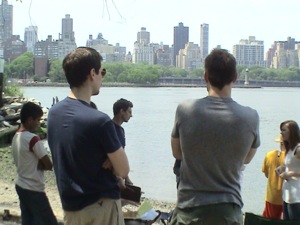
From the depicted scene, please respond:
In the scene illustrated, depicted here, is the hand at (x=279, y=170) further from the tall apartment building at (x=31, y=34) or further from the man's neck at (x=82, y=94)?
the tall apartment building at (x=31, y=34)

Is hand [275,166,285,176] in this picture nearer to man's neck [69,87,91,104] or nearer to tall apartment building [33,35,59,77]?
man's neck [69,87,91,104]

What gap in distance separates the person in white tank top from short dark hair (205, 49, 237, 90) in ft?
9.19

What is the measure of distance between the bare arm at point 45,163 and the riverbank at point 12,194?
2168 millimetres

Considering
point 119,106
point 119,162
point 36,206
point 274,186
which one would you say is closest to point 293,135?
point 274,186

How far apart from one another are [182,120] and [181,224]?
604 mm

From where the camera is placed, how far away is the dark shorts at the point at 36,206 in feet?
17.7

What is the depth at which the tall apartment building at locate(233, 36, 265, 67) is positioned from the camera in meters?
160

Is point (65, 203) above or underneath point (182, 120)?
Answer: underneath

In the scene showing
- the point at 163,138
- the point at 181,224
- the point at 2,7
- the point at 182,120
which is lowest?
the point at 163,138

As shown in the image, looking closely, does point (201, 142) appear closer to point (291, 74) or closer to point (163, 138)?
point (163, 138)

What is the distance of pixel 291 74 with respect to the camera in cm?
11812

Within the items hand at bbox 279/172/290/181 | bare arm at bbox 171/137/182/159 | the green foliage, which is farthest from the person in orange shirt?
the green foliage

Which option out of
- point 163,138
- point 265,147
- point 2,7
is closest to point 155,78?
point 163,138

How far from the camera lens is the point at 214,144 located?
3674 millimetres
